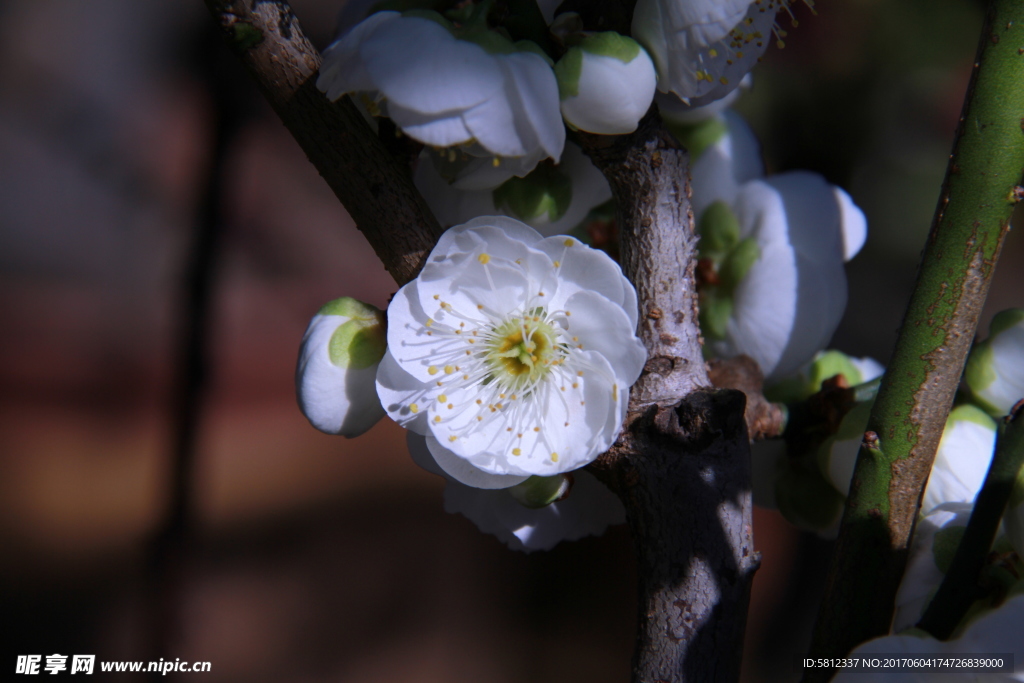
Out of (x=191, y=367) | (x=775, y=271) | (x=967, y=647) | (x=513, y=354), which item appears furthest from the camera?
(x=191, y=367)

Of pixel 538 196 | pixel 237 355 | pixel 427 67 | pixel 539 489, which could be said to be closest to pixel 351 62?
A: pixel 427 67

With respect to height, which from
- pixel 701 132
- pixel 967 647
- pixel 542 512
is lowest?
pixel 542 512

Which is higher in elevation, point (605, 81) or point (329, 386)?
point (605, 81)

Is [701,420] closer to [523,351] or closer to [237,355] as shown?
[523,351]

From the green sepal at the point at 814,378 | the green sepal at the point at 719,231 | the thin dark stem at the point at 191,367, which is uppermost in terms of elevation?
the green sepal at the point at 719,231

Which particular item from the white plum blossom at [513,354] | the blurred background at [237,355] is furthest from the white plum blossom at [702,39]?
the blurred background at [237,355]

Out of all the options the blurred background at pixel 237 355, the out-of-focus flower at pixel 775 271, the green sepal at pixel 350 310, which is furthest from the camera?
the blurred background at pixel 237 355

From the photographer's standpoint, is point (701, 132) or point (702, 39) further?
point (701, 132)

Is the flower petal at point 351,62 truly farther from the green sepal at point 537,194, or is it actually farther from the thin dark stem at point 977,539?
the thin dark stem at point 977,539
